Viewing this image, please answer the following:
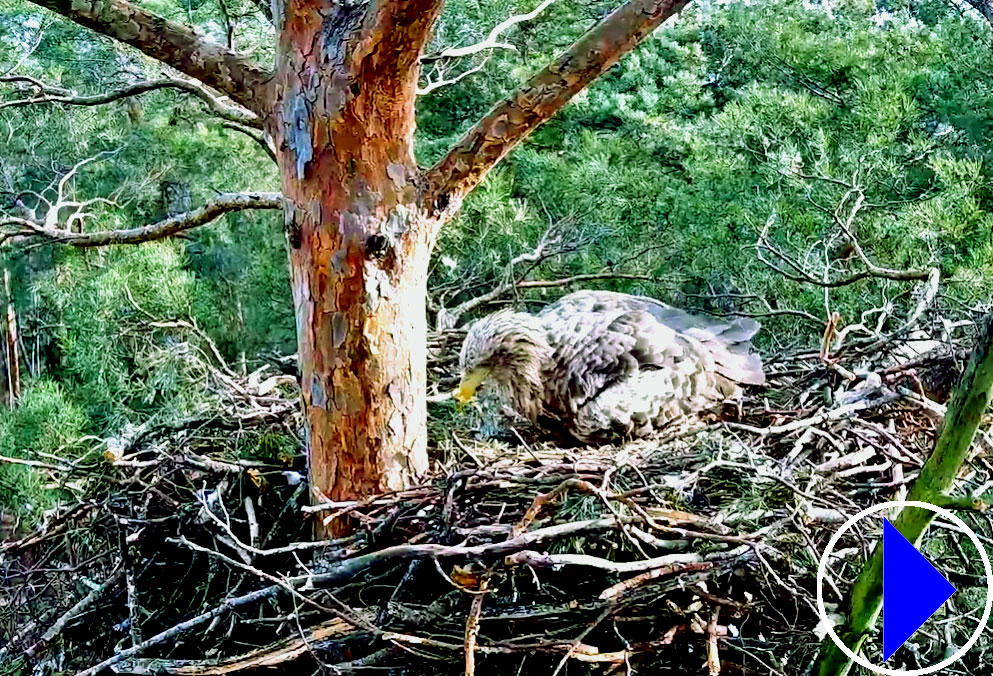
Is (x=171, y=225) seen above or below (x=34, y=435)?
above

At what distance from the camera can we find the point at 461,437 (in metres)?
2.80

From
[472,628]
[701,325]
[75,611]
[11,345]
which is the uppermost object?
[701,325]

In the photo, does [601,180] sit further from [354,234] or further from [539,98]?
[354,234]

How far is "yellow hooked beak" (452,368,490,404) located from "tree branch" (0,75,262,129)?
881 mm

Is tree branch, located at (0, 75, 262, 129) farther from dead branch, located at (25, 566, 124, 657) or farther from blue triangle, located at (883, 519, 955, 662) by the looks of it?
blue triangle, located at (883, 519, 955, 662)

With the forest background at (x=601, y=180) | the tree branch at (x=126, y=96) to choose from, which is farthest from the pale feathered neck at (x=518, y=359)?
the tree branch at (x=126, y=96)

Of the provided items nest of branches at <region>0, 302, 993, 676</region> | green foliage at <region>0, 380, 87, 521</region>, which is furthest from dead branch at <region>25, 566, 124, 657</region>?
green foliage at <region>0, 380, 87, 521</region>

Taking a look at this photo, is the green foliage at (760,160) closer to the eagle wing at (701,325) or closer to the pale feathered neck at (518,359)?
the eagle wing at (701,325)

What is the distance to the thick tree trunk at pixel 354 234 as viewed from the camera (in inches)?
77.1

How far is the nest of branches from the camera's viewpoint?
176 cm

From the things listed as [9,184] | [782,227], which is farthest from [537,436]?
[9,184]

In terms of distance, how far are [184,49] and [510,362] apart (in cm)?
121

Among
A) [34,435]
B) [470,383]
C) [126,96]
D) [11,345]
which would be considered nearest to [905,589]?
[470,383]

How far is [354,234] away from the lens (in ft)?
6.59
